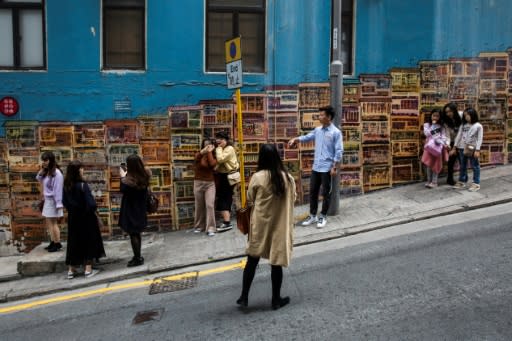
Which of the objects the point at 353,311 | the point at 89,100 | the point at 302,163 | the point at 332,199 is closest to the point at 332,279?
the point at 353,311

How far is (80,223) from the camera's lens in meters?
7.43

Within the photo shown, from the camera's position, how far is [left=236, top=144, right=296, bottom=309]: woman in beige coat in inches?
207

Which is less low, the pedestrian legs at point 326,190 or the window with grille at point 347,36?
the window with grille at point 347,36

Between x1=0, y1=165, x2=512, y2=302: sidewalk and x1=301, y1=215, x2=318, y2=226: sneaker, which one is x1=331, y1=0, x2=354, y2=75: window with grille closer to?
x1=0, y1=165, x2=512, y2=302: sidewalk

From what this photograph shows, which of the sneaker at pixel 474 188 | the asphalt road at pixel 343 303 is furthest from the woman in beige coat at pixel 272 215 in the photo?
the sneaker at pixel 474 188

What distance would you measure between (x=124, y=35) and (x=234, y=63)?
9.03ft

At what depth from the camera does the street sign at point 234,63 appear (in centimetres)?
781

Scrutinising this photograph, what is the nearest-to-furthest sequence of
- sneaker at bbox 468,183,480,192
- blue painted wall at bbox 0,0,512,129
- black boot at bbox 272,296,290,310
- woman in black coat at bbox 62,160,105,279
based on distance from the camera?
black boot at bbox 272,296,290,310
woman in black coat at bbox 62,160,105,279
blue painted wall at bbox 0,0,512,129
sneaker at bbox 468,183,480,192

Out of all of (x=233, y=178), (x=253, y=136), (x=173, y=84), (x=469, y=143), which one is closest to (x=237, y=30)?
(x=173, y=84)

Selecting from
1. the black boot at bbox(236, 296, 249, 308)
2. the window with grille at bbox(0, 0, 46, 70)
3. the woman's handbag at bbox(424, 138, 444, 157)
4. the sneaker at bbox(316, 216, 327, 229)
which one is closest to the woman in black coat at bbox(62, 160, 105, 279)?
the black boot at bbox(236, 296, 249, 308)

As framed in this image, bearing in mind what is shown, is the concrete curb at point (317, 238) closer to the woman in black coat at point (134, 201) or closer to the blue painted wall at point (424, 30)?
the woman in black coat at point (134, 201)

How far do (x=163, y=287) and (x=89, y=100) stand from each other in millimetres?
4254

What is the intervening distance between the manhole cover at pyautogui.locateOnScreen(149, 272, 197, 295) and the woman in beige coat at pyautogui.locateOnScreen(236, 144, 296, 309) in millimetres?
1510

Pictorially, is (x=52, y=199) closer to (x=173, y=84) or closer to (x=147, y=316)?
(x=173, y=84)
